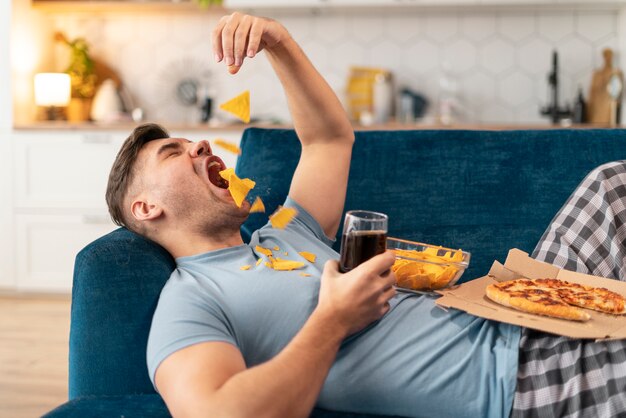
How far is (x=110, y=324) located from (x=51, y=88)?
10.7ft

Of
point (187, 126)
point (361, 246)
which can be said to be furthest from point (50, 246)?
point (361, 246)

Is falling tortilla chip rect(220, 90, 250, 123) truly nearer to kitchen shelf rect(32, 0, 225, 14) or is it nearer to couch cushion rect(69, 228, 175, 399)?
couch cushion rect(69, 228, 175, 399)

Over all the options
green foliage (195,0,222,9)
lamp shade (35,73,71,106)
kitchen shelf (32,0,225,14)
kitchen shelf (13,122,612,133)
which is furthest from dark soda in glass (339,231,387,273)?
lamp shade (35,73,71,106)

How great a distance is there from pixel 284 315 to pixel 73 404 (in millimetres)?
444

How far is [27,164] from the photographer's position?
4.29 meters

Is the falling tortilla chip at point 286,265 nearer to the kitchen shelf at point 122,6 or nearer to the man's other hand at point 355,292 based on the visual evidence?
the man's other hand at point 355,292

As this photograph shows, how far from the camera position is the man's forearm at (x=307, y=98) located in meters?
1.86

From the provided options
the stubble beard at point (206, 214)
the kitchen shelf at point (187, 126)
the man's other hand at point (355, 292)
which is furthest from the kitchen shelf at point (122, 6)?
the man's other hand at point (355, 292)

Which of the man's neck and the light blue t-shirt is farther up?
the man's neck

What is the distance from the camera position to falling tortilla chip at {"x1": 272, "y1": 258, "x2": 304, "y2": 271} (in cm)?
160

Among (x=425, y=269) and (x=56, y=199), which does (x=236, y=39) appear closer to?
(x=425, y=269)

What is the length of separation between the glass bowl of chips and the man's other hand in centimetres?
31

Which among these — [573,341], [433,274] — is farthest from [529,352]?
[433,274]

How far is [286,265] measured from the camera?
1.61m
